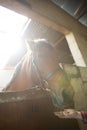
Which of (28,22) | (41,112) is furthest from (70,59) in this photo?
(41,112)

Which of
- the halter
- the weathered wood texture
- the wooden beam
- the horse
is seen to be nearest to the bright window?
the wooden beam

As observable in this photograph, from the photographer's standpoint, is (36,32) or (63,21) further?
(36,32)

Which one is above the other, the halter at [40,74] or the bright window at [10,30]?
the bright window at [10,30]

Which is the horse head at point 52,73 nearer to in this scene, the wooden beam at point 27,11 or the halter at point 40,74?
the halter at point 40,74

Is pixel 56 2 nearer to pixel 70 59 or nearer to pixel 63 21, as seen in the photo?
pixel 63 21

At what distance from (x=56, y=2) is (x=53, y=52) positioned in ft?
4.06

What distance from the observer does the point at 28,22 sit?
3201 millimetres

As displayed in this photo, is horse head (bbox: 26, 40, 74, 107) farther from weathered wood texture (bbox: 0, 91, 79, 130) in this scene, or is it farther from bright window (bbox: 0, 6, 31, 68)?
bright window (bbox: 0, 6, 31, 68)

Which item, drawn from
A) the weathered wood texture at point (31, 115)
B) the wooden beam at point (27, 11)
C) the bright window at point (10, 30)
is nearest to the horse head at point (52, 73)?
the weathered wood texture at point (31, 115)

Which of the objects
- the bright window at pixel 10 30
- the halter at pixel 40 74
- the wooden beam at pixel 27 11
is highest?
the bright window at pixel 10 30

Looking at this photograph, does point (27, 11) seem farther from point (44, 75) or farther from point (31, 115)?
point (31, 115)

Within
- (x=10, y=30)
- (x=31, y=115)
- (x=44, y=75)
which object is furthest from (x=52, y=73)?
(x=10, y=30)

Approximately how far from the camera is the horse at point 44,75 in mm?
1892

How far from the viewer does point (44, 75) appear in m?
2.04
